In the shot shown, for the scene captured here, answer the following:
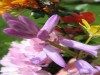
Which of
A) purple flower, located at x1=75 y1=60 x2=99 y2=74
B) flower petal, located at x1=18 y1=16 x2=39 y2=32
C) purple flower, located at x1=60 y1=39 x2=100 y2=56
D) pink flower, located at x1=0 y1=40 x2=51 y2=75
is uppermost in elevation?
flower petal, located at x1=18 y1=16 x2=39 y2=32

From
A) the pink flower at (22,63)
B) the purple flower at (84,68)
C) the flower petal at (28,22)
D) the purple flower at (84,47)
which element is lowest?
the purple flower at (84,68)

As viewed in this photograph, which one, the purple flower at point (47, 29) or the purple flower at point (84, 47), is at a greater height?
the purple flower at point (47, 29)

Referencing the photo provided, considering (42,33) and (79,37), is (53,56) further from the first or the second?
(79,37)

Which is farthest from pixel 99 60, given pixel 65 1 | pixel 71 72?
pixel 65 1

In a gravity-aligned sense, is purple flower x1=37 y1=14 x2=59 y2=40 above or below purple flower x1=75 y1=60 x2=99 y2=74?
above

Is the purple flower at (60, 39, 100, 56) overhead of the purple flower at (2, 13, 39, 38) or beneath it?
beneath
